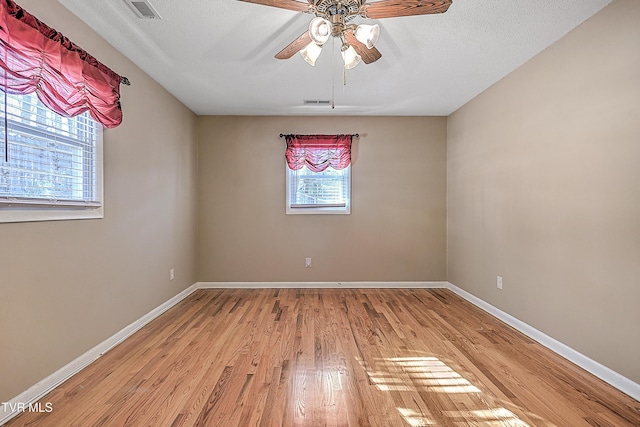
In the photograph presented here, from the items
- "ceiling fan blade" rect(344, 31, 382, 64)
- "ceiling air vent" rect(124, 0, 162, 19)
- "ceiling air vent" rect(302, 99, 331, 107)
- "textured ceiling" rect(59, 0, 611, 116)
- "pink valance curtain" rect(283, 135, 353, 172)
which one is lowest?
"pink valance curtain" rect(283, 135, 353, 172)

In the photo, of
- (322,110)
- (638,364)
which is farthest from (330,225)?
(638,364)

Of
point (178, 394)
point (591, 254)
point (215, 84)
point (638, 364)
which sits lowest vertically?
point (178, 394)

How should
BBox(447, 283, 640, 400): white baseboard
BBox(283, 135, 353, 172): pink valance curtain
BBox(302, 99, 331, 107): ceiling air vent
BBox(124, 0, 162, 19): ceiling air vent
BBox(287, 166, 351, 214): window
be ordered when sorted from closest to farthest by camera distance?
1. BBox(447, 283, 640, 400): white baseboard
2. BBox(124, 0, 162, 19): ceiling air vent
3. BBox(302, 99, 331, 107): ceiling air vent
4. BBox(283, 135, 353, 172): pink valance curtain
5. BBox(287, 166, 351, 214): window

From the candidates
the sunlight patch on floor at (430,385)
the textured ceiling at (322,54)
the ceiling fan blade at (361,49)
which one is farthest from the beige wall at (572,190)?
the ceiling fan blade at (361,49)

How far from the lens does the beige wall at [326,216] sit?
4562 millimetres

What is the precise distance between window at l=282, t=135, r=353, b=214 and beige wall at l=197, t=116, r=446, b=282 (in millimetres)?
120

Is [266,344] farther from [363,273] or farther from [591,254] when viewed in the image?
[591,254]

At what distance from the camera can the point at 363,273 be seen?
15.1 feet

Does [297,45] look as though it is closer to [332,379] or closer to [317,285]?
A: [332,379]

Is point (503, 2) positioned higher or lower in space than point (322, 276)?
higher

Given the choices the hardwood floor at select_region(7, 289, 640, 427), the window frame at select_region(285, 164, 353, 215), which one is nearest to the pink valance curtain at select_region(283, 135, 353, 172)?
the window frame at select_region(285, 164, 353, 215)

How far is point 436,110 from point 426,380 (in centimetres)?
349

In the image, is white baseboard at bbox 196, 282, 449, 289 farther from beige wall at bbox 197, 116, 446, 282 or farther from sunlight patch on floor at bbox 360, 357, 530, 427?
sunlight patch on floor at bbox 360, 357, 530, 427

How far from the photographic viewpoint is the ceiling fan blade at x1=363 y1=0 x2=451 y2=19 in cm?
164
